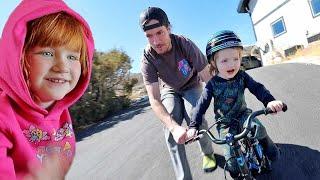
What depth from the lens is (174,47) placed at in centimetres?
459

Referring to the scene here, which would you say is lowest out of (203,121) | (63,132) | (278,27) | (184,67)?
(203,121)

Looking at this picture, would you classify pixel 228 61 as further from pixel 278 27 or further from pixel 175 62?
pixel 278 27

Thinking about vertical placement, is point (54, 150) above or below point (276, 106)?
above

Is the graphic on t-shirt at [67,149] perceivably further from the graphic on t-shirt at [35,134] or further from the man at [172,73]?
the man at [172,73]

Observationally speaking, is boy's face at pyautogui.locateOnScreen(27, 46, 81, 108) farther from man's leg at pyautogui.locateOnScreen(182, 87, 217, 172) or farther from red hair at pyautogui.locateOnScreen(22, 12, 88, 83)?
man's leg at pyautogui.locateOnScreen(182, 87, 217, 172)

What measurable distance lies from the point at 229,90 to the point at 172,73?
0.97 meters

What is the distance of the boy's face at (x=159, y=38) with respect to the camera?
421 cm

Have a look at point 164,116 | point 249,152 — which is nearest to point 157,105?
point 164,116

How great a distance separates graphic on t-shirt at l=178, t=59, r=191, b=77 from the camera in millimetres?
4609

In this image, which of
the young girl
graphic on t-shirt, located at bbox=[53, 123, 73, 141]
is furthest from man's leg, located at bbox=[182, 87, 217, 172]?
graphic on t-shirt, located at bbox=[53, 123, 73, 141]

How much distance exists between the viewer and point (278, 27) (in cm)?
2670

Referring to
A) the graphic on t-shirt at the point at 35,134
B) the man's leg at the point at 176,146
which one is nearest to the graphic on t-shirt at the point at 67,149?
the graphic on t-shirt at the point at 35,134

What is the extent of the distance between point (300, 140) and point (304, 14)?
20.1 meters

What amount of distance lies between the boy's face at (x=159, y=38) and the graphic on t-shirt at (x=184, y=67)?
0.81 feet
